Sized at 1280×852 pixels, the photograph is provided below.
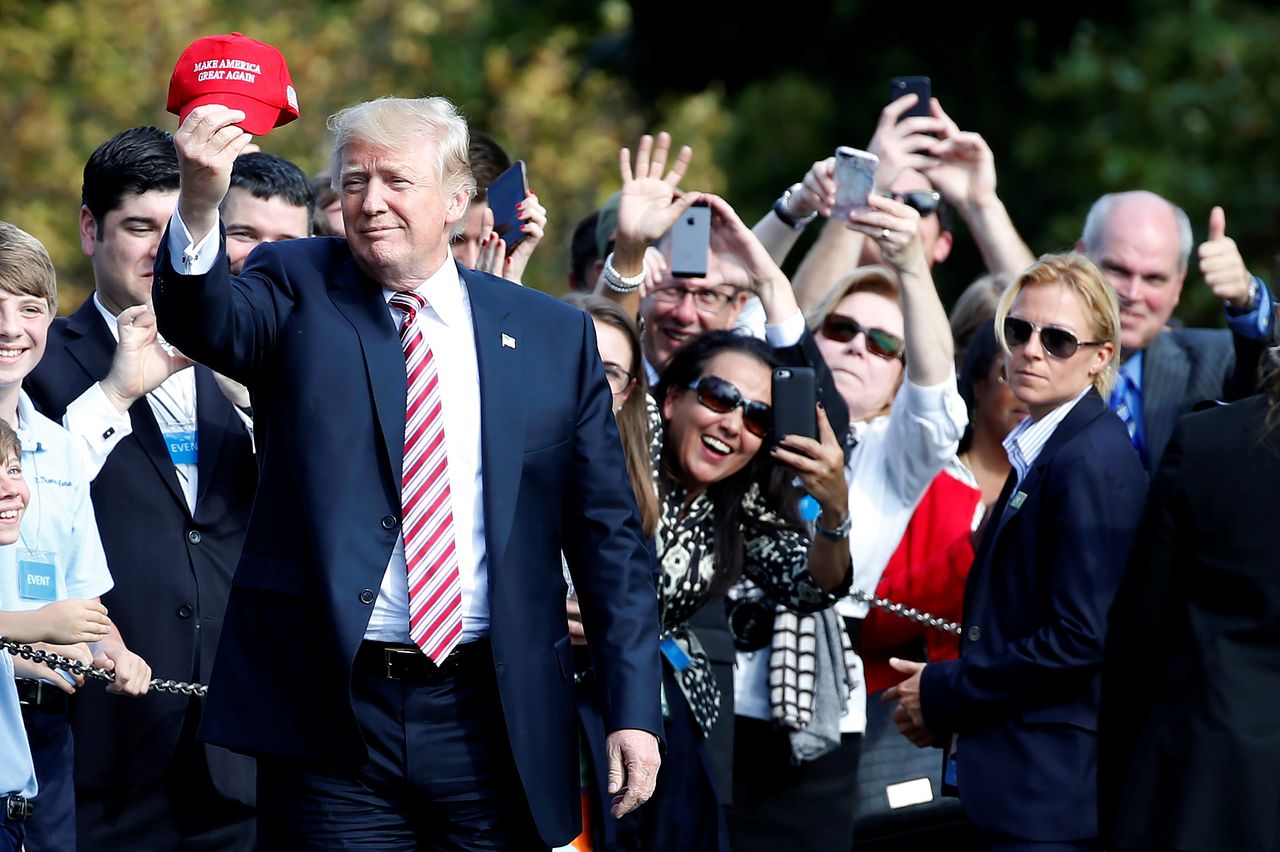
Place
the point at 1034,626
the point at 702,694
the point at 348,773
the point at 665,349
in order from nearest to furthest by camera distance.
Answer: the point at 348,773
the point at 1034,626
the point at 702,694
the point at 665,349

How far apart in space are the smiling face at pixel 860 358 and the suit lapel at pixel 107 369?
244cm

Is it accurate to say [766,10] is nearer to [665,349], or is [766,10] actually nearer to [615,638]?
[665,349]

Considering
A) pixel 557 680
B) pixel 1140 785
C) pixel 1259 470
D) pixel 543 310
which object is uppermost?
pixel 543 310

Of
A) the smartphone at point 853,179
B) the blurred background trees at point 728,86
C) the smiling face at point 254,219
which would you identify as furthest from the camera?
the blurred background trees at point 728,86

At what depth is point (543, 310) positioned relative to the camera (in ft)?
14.1

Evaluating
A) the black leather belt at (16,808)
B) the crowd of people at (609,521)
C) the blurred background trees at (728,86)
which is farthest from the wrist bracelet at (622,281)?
the blurred background trees at (728,86)

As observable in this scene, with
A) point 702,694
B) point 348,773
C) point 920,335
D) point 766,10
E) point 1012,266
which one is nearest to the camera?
point 348,773

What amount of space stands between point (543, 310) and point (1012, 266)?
3424 mm

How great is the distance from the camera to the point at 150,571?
502 centimetres

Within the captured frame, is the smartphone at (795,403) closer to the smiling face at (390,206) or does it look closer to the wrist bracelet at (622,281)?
the wrist bracelet at (622,281)

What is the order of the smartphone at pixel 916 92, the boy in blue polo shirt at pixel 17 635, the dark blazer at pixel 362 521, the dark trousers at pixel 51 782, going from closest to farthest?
1. the dark blazer at pixel 362 521
2. the boy in blue polo shirt at pixel 17 635
3. the dark trousers at pixel 51 782
4. the smartphone at pixel 916 92

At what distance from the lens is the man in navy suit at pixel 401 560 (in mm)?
3936

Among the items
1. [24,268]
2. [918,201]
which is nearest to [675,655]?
[24,268]

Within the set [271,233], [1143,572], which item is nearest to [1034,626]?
[1143,572]
